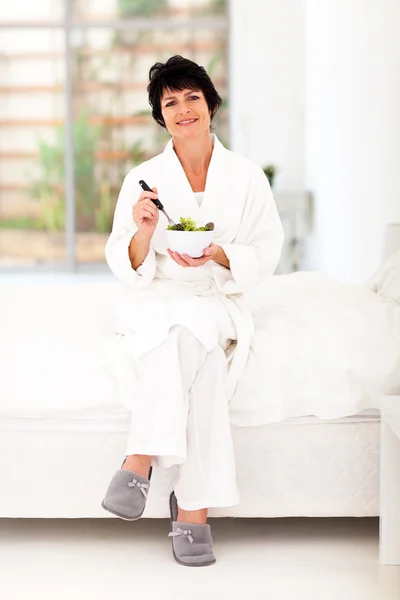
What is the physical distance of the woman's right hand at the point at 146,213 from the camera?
2.32 metres

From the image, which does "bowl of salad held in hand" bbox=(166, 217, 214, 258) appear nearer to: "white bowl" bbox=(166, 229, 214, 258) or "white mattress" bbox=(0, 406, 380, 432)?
"white bowl" bbox=(166, 229, 214, 258)

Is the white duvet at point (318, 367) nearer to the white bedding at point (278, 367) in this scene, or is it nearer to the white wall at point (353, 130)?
the white bedding at point (278, 367)

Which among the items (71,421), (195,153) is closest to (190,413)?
(71,421)

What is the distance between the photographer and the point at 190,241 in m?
2.25

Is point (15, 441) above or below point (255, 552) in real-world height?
above

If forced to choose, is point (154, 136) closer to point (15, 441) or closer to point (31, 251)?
point (31, 251)

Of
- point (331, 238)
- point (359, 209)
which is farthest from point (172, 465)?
point (331, 238)

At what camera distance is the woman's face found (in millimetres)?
2457

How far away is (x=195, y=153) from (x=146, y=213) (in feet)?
1.04

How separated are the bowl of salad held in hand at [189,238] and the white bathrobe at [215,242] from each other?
128 mm

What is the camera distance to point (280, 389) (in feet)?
7.36

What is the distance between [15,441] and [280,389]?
0.63 m

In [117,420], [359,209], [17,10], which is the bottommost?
[117,420]

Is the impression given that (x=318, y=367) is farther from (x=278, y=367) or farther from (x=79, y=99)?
(x=79, y=99)
